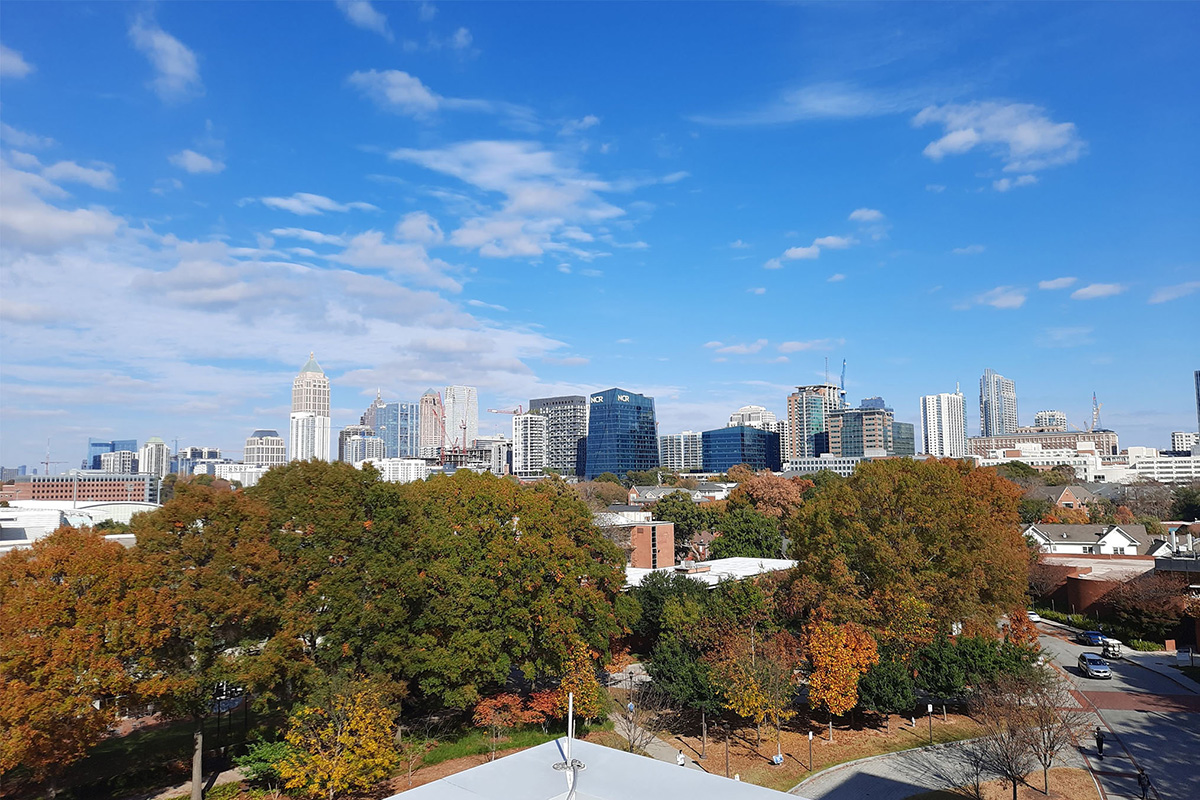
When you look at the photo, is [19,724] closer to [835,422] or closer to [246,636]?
[246,636]

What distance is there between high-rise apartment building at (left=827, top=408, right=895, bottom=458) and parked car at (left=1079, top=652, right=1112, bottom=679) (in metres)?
158

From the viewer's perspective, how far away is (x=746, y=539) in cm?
5400

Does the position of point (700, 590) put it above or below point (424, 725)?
above

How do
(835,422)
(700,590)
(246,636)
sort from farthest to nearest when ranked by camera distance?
(835,422), (700,590), (246,636)

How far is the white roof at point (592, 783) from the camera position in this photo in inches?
367

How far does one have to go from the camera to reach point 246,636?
68.5ft

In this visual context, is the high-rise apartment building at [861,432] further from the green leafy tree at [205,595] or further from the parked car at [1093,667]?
the green leafy tree at [205,595]

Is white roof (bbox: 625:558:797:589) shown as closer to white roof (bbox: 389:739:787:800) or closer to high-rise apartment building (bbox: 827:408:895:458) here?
white roof (bbox: 389:739:787:800)

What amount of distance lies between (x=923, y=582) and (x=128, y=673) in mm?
25714

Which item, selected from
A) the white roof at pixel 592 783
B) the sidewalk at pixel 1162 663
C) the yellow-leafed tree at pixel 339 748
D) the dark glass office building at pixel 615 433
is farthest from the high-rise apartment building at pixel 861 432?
the white roof at pixel 592 783

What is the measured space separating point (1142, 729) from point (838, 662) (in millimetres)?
10677

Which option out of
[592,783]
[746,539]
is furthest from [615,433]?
[592,783]

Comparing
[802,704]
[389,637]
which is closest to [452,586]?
[389,637]

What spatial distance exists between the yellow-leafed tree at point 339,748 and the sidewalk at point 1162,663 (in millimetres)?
31528
